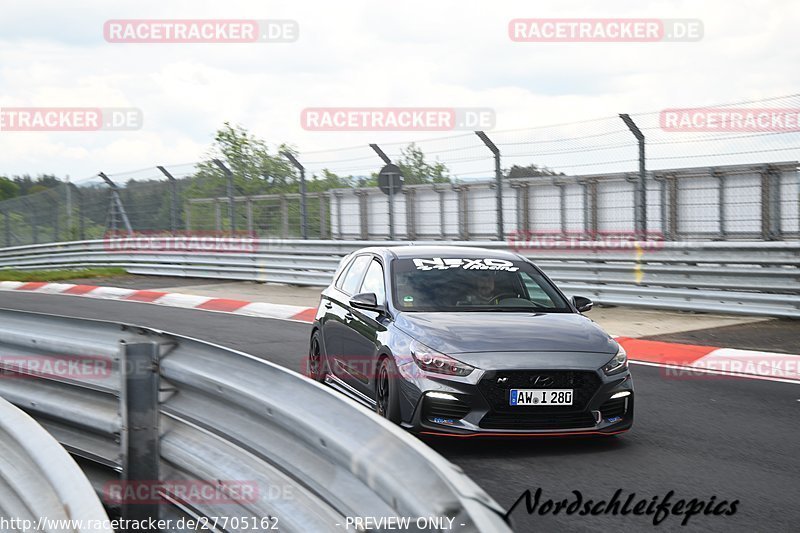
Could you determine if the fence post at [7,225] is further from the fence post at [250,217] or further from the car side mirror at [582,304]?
the car side mirror at [582,304]

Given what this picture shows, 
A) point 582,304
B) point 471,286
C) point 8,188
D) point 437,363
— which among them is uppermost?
point 8,188

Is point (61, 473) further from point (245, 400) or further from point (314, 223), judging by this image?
point (314, 223)

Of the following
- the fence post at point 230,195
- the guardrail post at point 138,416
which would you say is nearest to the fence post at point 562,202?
the fence post at point 230,195

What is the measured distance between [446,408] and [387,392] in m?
0.60

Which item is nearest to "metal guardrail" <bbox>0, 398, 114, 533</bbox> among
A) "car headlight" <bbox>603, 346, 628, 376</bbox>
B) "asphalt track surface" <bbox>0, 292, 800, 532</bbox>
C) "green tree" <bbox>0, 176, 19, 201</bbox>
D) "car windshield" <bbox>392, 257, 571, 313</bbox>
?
"asphalt track surface" <bbox>0, 292, 800, 532</bbox>

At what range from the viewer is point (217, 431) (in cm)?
431

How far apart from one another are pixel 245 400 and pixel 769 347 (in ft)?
28.7

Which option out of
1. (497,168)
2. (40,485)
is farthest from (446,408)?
(497,168)

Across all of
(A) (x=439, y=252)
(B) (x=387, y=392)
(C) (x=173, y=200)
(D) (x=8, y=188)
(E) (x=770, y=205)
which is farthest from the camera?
(D) (x=8, y=188)

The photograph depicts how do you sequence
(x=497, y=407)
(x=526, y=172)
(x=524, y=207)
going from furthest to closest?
(x=524, y=207), (x=526, y=172), (x=497, y=407)

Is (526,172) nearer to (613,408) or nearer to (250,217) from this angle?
(250,217)

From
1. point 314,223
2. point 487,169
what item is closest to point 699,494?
point 487,169

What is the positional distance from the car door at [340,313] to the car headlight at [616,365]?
220 cm

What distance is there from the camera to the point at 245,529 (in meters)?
3.83
